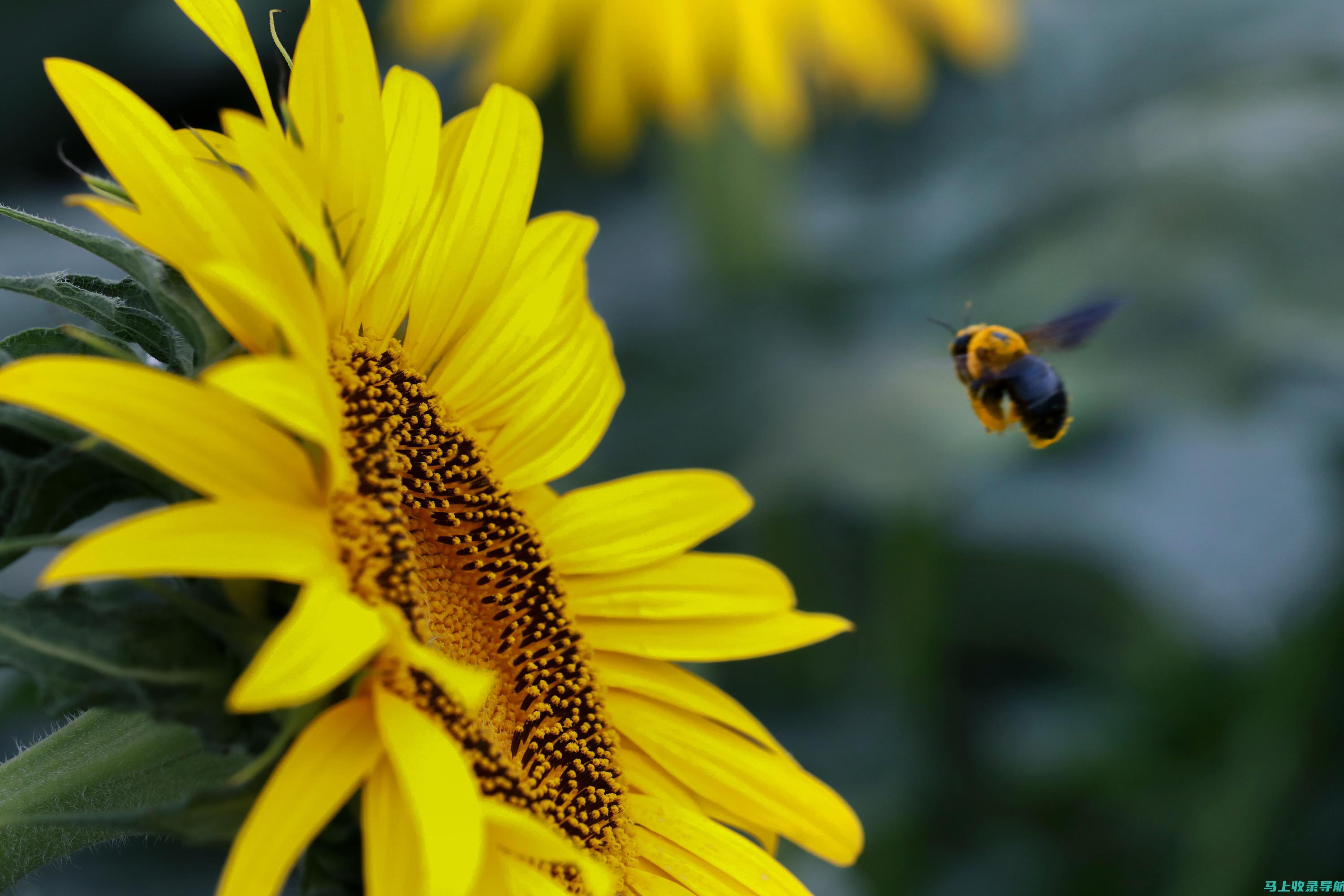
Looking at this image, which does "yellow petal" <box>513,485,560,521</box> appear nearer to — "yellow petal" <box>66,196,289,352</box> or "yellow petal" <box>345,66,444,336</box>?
"yellow petal" <box>345,66,444,336</box>

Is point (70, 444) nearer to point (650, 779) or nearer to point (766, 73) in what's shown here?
point (650, 779)

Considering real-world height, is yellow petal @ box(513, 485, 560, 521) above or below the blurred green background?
below

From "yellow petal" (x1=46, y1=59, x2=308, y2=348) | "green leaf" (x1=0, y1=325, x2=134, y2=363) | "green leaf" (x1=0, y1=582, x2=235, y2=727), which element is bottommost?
"green leaf" (x1=0, y1=582, x2=235, y2=727)

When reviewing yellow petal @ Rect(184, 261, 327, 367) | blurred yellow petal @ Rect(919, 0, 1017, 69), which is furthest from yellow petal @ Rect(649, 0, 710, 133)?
yellow petal @ Rect(184, 261, 327, 367)

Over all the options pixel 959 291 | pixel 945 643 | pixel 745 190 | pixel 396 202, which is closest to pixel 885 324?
pixel 959 291

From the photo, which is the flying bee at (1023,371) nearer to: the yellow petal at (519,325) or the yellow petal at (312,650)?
the yellow petal at (519,325)

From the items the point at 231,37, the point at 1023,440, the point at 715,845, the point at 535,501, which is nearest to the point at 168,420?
the point at 231,37
